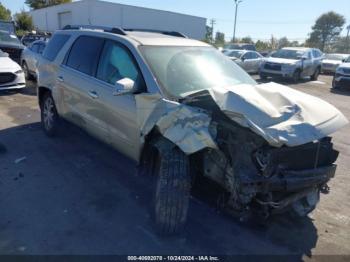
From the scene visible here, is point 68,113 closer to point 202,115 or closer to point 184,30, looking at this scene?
point 202,115

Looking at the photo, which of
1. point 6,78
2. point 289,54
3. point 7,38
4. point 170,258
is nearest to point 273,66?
point 289,54

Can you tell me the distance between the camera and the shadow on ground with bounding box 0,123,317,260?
10.3 feet

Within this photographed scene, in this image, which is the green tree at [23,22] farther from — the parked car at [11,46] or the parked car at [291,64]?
the parked car at [291,64]

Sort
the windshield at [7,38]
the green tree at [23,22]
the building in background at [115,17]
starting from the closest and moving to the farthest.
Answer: the windshield at [7,38], the building in background at [115,17], the green tree at [23,22]

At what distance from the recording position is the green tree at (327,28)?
64.1m

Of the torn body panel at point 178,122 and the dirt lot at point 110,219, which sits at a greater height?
the torn body panel at point 178,122

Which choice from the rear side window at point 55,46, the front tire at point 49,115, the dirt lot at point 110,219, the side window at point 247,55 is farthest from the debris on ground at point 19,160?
the side window at point 247,55

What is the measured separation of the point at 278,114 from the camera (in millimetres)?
3059

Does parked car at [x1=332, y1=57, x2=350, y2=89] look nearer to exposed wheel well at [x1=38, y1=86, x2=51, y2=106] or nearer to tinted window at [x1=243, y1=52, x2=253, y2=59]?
tinted window at [x1=243, y1=52, x2=253, y2=59]

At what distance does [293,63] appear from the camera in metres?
16.6

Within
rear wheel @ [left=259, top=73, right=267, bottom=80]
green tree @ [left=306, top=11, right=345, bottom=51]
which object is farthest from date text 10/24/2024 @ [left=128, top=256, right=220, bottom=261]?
green tree @ [left=306, top=11, right=345, bottom=51]

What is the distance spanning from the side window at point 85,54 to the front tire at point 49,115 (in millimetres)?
969

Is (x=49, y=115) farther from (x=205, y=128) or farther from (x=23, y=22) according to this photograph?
(x=23, y=22)

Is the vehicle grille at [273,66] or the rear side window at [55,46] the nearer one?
Answer: the rear side window at [55,46]
